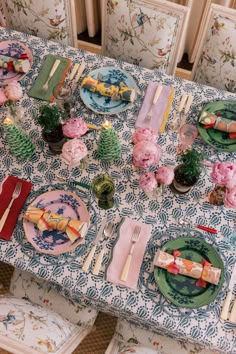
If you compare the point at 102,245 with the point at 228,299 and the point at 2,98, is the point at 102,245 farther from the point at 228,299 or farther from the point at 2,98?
the point at 2,98

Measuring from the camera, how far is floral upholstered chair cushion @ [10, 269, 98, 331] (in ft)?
6.00

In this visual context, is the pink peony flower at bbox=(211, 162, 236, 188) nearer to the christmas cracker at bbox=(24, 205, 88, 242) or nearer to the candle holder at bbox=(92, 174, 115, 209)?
the candle holder at bbox=(92, 174, 115, 209)

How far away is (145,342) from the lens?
1.78 meters

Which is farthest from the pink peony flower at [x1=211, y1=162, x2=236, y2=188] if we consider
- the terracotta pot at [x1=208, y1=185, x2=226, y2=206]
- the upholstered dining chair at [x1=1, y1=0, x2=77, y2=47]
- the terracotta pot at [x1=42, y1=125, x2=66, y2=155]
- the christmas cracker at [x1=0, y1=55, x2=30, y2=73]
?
Result: the upholstered dining chair at [x1=1, y1=0, x2=77, y2=47]

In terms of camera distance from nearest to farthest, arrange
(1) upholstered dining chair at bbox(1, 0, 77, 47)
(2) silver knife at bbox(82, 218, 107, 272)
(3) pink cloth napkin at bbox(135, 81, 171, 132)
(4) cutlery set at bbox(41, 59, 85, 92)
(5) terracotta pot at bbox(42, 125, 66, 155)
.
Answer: (2) silver knife at bbox(82, 218, 107, 272) < (5) terracotta pot at bbox(42, 125, 66, 155) < (3) pink cloth napkin at bbox(135, 81, 171, 132) < (4) cutlery set at bbox(41, 59, 85, 92) < (1) upholstered dining chair at bbox(1, 0, 77, 47)

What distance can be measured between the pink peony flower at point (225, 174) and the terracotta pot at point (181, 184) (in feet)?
0.37

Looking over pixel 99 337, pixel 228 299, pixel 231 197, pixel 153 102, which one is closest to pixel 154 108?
pixel 153 102

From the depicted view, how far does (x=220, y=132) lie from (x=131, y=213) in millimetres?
510

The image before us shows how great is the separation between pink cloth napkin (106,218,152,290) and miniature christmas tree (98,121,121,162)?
10.4 inches

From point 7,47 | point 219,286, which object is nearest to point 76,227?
point 219,286

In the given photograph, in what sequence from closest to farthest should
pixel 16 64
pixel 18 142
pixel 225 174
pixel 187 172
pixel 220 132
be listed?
pixel 225 174, pixel 187 172, pixel 18 142, pixel 220 132, pixel 16 64

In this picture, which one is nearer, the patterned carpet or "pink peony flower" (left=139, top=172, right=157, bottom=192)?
"pink peony flower" (left=139, top=172, right=157, bottom=192)

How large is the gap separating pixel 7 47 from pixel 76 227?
0.99m

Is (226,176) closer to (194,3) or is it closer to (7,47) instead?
(7,47)
